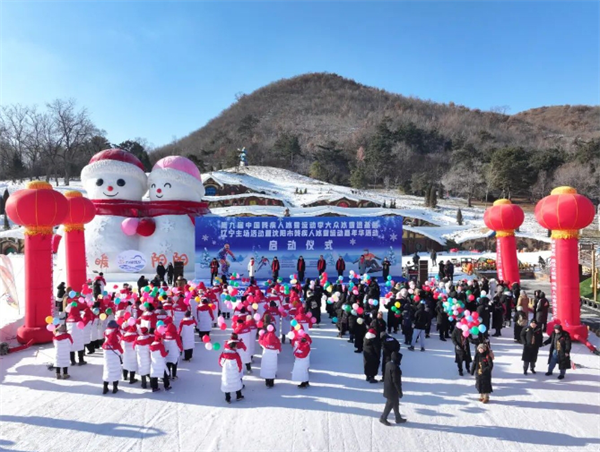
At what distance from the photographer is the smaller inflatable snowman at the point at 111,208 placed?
16.2 metres

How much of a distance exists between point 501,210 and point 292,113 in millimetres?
84444

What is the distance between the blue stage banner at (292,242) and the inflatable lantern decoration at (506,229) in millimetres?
3922

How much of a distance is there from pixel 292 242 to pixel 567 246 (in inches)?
356

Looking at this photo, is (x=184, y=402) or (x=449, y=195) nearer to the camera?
(x=184, y=402)

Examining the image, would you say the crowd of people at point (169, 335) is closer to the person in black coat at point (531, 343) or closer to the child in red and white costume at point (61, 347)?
the child in red and white costume at point (61, 347)

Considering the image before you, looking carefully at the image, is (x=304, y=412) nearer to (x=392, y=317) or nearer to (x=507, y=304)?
(x=392, y=317)

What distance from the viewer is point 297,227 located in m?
15.8

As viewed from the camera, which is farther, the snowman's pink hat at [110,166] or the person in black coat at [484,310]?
the snowman's pink hat at [110,166]

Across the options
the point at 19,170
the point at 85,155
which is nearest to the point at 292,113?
the point at 85,155

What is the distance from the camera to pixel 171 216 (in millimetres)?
16812

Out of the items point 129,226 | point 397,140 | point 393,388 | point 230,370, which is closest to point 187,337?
point 230,370

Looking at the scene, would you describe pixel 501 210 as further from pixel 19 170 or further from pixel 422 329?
pixel 19 170

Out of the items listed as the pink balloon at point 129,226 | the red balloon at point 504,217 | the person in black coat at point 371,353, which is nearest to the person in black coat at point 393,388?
the person in black coat at point 371,353

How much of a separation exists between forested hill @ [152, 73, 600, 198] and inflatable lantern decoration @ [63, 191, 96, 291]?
32.4m
